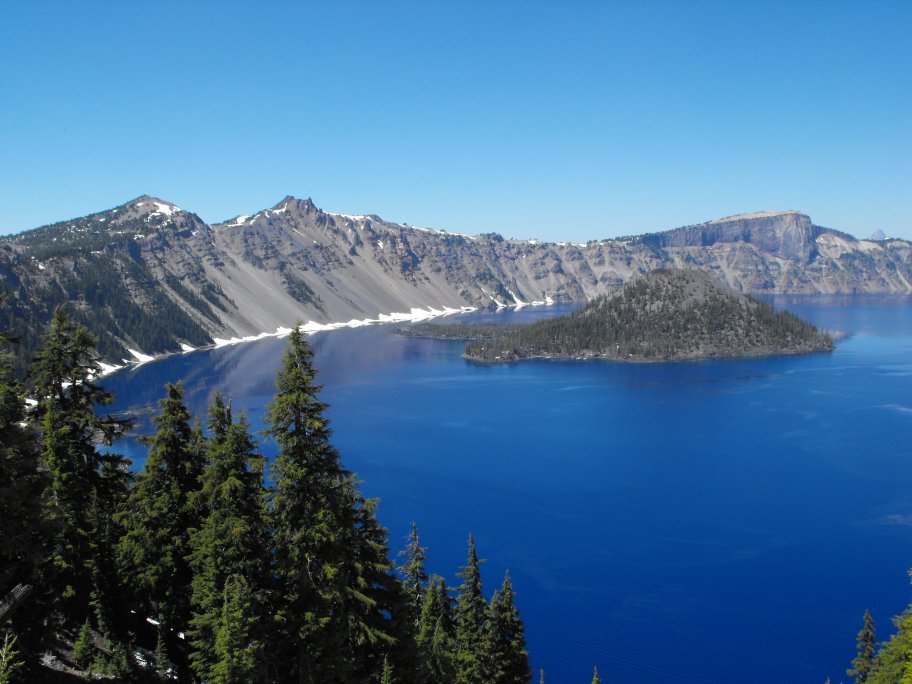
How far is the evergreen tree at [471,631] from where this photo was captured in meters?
28.8

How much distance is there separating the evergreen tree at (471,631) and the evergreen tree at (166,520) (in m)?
11.6

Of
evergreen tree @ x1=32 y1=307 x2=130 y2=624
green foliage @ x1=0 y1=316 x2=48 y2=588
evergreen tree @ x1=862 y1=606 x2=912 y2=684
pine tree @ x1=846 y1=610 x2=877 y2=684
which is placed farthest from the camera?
pine tree @ x1=846 y1=610 x2=877 y2=684

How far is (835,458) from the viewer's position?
87812 millimetres

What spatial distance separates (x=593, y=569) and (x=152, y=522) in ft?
141

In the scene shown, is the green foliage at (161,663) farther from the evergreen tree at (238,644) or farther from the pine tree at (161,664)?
the evergreen tree at (238,644)

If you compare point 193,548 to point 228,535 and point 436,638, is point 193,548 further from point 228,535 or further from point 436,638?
point 436,638

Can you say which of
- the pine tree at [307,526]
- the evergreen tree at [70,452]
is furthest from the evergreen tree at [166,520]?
the pine tree at [307,526]

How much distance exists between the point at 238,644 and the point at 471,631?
1507 cm

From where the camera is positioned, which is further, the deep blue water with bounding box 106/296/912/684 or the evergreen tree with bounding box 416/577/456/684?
the deep blue water with bounding box 106/296/912/684

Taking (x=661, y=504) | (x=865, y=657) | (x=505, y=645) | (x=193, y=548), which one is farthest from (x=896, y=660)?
(x=661, y=504)

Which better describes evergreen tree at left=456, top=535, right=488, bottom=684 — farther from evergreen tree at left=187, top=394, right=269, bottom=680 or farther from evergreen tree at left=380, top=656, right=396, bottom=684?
evergreen tree at left=187, top=394, right=269, bottom=680

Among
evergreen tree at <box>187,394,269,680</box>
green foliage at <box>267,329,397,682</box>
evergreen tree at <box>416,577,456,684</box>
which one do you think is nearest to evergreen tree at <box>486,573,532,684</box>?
evergreen tree at <box>416,577,456,684</box>

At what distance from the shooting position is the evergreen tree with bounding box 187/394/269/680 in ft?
61.5

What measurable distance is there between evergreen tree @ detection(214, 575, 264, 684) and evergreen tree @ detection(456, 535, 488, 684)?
12.4 m
